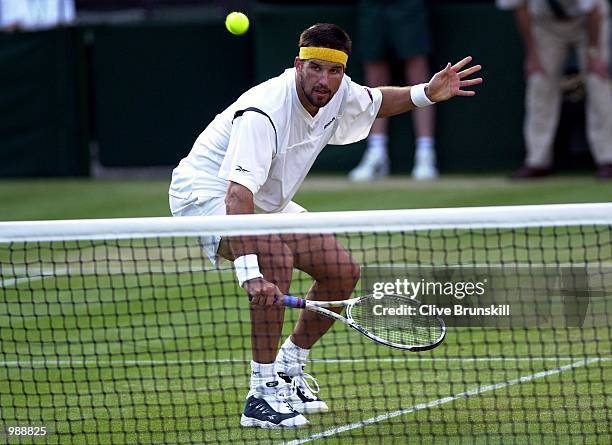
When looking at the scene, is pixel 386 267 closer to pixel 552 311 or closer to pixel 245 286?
pixel 552 311

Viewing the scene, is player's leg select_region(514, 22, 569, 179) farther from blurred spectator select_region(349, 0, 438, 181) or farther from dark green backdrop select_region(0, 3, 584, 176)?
blurred spectator select_region(349, 0, 438, 181)

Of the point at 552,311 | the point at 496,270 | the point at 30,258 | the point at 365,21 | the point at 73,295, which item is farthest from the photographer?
the point at 365,21

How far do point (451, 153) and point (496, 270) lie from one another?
19.0 feet

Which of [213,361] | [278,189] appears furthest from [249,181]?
[213,361]

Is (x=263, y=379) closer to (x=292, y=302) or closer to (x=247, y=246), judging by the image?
(x=292, y=302)

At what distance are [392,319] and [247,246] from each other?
86 cm

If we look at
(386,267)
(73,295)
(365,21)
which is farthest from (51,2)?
(386,267)

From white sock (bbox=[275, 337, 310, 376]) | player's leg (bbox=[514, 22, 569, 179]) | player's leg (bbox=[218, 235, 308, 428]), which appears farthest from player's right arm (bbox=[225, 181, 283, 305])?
player's leg (bbox=[514, 22, 569, 179])

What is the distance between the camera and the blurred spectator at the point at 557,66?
1178 cm

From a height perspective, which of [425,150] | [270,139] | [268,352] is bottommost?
[268,352]

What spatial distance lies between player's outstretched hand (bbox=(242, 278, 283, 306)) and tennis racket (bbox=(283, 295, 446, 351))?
410mm

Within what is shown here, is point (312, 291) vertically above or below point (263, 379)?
above

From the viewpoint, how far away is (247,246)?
5.29m

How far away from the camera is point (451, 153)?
13328mm
